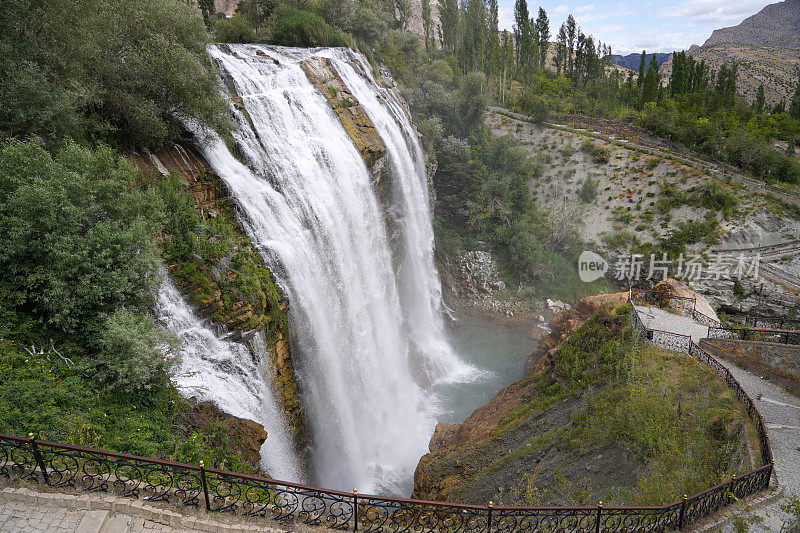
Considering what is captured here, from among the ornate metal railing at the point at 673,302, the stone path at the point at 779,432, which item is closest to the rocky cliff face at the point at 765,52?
the ornate metal railing at the point at 673,302

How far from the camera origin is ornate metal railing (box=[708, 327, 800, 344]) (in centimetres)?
1477

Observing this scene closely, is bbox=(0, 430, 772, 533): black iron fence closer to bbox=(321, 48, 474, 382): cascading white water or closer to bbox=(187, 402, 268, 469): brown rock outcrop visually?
bbox=(187, 402, 268, 469): brown rock outcrop

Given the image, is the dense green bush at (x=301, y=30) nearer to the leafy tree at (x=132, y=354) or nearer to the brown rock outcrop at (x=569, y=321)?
the brown rock outcrop at (x=569, y=321)

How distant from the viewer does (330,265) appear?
17.7 m

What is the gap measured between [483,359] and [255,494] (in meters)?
20.3

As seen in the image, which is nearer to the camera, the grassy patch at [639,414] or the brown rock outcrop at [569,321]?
the grassy patch at [639,414]

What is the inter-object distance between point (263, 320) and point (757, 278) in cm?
3326

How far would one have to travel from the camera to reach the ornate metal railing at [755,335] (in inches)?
582

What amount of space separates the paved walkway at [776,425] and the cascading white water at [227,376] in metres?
11.0

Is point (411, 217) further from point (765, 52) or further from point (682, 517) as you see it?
point (765, 52)

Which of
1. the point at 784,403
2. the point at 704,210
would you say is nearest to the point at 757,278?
the point at 704,210

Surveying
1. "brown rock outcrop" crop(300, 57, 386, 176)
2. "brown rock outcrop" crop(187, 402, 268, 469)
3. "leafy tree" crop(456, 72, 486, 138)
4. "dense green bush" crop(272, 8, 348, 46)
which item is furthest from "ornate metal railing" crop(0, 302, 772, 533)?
"leafy tree" crop(456, 72, 486, 138)

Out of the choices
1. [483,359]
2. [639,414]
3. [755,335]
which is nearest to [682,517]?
[639,414]

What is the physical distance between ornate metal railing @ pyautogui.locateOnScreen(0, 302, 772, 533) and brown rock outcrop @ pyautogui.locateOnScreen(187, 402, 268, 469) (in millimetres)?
2377
